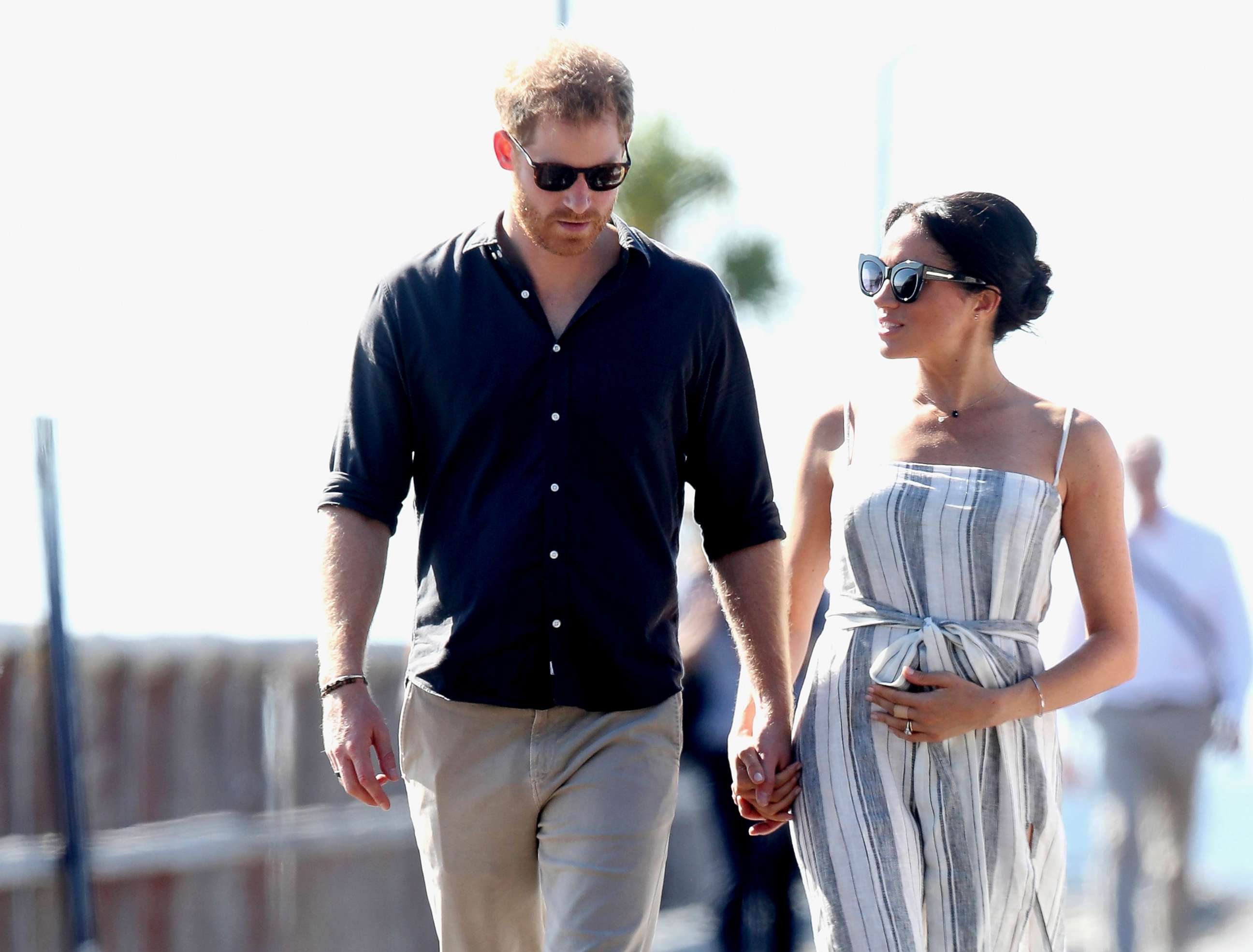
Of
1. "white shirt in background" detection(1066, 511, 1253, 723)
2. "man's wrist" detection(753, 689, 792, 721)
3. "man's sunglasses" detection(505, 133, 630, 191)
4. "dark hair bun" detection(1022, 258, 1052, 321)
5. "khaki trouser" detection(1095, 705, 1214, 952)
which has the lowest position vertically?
"khaki trouser" detection(1095, 705, 1214, 952)

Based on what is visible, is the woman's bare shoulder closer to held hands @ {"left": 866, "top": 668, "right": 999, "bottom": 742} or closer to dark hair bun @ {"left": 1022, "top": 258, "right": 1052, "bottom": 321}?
dark hair bun @ {"left": 1022, "top": 258, "right": 1052, "bottom": 321}

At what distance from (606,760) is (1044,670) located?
93 cm

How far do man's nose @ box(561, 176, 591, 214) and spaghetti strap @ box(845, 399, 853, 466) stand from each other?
0.85m

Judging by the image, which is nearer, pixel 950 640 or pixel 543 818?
pixel 543 818

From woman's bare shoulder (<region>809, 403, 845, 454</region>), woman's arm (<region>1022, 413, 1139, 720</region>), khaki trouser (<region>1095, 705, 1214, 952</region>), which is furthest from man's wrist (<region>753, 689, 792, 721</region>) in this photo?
khaki trouser (<region>1095, 705, 1214, 952</region>)

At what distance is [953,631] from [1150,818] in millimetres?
3971

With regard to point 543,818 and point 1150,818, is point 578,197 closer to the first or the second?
point 543,818

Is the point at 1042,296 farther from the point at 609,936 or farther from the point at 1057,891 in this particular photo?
the point at 609,936

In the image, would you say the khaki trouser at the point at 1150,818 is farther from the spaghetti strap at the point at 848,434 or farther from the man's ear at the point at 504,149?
the man's ear at the point at 504,149

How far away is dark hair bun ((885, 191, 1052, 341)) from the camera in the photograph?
3.10 m

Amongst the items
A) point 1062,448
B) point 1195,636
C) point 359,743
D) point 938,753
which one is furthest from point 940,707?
point 1195,636

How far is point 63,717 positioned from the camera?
5.40 m

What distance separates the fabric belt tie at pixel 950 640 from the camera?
9.62ft

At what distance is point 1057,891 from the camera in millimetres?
3020
